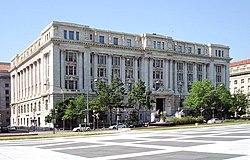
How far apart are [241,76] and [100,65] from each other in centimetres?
6770

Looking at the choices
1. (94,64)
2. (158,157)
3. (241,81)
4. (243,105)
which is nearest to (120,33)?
(94,64)

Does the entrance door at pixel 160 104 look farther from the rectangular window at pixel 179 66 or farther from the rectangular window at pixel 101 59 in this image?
the rectangular window at pixel 101 59

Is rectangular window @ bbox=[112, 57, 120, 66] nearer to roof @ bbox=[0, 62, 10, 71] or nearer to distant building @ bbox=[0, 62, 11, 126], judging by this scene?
distant building @ bbox=[0, 62, 11, 126]

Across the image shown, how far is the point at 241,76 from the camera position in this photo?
13312 cm

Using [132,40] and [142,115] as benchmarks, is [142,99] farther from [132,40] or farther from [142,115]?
[132,40]

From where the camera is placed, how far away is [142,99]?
7944 cm

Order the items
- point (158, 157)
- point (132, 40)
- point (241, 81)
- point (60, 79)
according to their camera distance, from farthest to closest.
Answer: point (241, 81) < point (132, 40) < point (60, 79) < point (158, 157)

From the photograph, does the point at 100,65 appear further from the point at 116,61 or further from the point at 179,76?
the point at 179,76

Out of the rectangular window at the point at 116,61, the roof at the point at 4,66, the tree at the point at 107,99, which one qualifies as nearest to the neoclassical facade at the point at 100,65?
the rectangular window at the point at 116,61

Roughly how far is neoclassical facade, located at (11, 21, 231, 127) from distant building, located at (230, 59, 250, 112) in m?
16.2

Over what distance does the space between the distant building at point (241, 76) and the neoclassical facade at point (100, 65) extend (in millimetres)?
16242

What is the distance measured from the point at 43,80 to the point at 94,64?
14430 mm

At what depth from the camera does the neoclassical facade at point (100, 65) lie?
84.8 m

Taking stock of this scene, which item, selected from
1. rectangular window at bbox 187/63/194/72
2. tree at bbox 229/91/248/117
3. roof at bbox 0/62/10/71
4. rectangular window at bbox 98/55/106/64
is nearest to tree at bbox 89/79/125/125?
rectangular window at bbox 98/55/106/64
